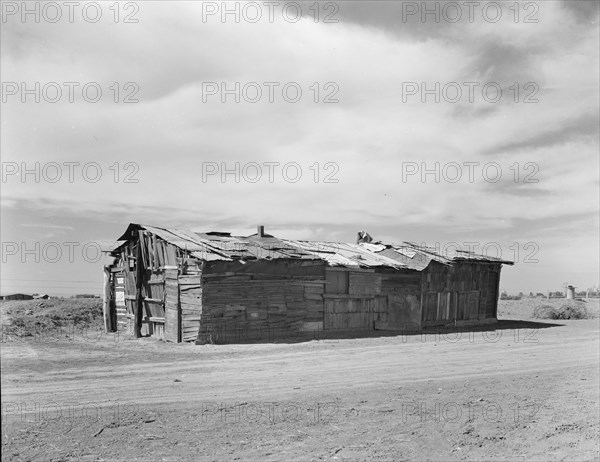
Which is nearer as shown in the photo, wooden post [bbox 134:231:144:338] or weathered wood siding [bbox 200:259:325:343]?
weathered wood siding [bbox 200:259:325:343]

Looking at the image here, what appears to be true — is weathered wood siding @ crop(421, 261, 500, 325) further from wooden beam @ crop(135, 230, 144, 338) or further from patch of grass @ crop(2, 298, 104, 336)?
patch of grass @ crop(2, 298, 104, 336)

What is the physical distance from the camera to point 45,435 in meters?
7.95

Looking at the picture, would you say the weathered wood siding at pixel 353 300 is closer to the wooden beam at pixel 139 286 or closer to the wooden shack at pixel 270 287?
the wooden shack at pixel 270 287

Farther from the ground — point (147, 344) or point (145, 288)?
point (145, 288)

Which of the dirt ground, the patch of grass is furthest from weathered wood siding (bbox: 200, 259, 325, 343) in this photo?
the patch of grass

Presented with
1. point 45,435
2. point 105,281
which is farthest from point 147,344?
point 45,435

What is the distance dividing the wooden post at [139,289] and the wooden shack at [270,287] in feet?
0.15

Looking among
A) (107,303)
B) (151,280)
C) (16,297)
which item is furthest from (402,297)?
(16,297)

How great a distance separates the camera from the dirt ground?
25.4ft

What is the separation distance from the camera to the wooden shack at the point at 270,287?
21.0 metres

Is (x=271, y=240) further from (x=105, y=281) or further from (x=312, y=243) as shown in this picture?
(x=105, y=281)

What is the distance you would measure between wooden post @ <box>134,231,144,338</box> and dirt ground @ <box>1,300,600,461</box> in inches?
230

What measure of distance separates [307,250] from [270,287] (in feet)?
12.3

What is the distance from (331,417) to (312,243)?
65.3 ft
